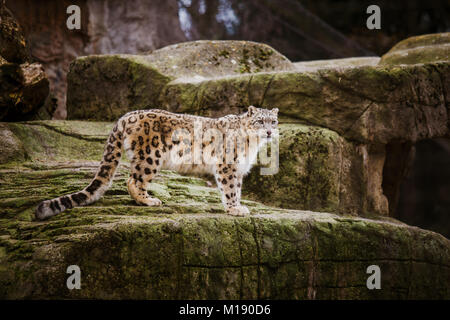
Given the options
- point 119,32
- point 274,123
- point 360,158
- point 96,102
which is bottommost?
point 360,158

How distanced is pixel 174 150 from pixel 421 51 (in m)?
6.04

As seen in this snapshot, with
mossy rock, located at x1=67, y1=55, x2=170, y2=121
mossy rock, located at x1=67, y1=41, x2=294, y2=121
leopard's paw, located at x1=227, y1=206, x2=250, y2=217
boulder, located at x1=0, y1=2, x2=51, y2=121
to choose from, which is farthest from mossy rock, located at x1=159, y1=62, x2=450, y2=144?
boulder, located at x1=0, y1=2, x2=51, y2=121

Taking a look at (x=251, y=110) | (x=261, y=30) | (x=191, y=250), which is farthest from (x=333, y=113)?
(x=261, y=30)

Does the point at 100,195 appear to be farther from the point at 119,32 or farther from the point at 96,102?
the point at 119,32

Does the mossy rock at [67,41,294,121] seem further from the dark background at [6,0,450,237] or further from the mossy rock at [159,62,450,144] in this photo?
the mossy rock at [159,62,450,144]

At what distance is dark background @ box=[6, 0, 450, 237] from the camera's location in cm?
1145

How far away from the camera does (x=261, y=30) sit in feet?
38.7

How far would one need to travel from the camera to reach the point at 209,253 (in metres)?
4.21

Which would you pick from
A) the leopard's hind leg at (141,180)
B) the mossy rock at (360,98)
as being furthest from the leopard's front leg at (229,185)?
the mossy rock at (360,98)

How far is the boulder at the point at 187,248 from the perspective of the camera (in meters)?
3.68

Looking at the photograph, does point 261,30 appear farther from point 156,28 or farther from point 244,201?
point 244,201
